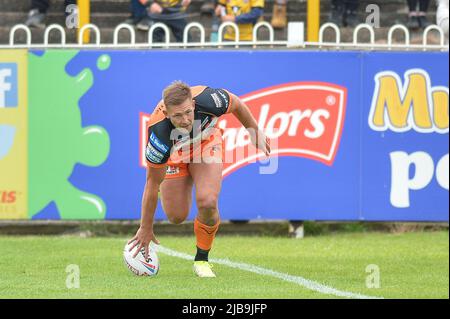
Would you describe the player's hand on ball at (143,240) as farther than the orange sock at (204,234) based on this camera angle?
No

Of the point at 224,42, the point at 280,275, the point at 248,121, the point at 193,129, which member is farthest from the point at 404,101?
the point at 193,129

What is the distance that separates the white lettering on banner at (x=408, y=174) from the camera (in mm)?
13047

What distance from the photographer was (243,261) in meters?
11.0

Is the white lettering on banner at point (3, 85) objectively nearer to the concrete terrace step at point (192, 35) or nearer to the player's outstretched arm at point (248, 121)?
the concrete terrace step at point (192, 35)

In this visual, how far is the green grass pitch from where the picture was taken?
872cm

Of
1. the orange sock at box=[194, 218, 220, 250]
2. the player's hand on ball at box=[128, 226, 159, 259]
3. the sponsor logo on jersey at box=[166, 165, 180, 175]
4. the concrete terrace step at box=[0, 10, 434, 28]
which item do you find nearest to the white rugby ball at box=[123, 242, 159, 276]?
the player's hand on ball at box=[128, 226, 159, 259]

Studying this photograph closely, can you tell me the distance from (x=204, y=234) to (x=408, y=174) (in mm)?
3942

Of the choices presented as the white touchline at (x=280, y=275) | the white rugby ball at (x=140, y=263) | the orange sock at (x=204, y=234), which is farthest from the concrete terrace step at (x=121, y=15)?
the white rugby ball at (x=140, y=263)

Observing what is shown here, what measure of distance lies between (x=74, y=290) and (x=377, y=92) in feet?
18.0

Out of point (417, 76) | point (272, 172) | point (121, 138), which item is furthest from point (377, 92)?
point (121, 138)

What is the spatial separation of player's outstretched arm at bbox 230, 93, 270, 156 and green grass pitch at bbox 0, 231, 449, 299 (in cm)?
112

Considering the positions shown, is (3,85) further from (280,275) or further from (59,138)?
(280,275)

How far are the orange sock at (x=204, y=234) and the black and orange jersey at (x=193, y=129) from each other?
69 centimetres
